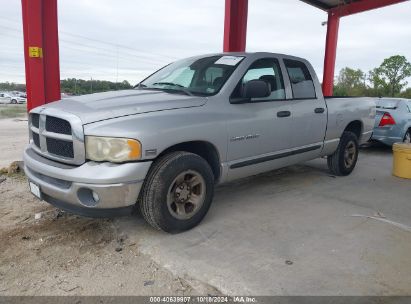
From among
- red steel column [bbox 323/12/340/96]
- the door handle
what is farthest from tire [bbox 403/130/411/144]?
the door handle

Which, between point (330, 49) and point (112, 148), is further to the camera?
point (330, 49)

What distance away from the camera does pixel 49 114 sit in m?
3.47

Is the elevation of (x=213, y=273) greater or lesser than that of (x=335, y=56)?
lesser

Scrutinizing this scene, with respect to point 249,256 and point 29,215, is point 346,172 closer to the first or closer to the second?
point 249,256

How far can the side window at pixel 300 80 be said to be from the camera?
504 cm

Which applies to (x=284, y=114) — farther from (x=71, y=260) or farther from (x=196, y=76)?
(x=71, y=260)

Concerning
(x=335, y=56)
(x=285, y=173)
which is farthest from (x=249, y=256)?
(x=335, y=56)

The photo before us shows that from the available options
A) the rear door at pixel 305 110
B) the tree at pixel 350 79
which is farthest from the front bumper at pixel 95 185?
the tree at pixel 350 79

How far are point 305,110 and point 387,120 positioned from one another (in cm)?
443

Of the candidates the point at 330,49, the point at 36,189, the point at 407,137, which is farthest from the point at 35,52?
the point at 330,49

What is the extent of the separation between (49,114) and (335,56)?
10791 millimetres

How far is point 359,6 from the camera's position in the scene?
11.3 meters

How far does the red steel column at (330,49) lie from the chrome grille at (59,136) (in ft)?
33.7

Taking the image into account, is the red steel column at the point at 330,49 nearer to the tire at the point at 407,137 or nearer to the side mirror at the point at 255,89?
the tire at the point at 407,137
